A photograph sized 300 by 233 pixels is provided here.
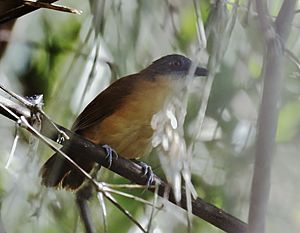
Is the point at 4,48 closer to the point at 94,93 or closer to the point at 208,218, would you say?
the point at 94,93

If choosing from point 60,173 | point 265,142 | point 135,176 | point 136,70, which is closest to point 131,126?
point 136,70

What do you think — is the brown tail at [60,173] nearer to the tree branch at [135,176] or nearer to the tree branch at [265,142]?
the tree branch at [135,176]

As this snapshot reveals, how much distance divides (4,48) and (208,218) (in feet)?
4.29

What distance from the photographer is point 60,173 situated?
8.59 feet

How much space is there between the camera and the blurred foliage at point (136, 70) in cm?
204

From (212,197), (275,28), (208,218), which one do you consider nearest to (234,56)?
(212,197)

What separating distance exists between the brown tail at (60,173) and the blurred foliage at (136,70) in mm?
43

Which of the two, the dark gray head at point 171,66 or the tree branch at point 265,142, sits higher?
the tree branch at point 265,142

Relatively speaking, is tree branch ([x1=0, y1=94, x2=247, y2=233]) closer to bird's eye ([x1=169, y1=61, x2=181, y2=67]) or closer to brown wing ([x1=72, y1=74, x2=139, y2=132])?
brown wing ([x1=72, y1=74, x2=139, y2=132])

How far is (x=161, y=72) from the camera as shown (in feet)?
10.5

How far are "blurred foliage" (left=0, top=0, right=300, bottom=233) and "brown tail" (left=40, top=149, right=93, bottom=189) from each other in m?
0.04

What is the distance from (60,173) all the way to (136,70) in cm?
46

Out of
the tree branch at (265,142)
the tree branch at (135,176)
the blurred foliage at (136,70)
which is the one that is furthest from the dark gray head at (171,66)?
the tree branch at (265,142)

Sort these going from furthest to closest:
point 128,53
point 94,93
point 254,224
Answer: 1. point 94,93
2. point 128,53
3. point 254,224
